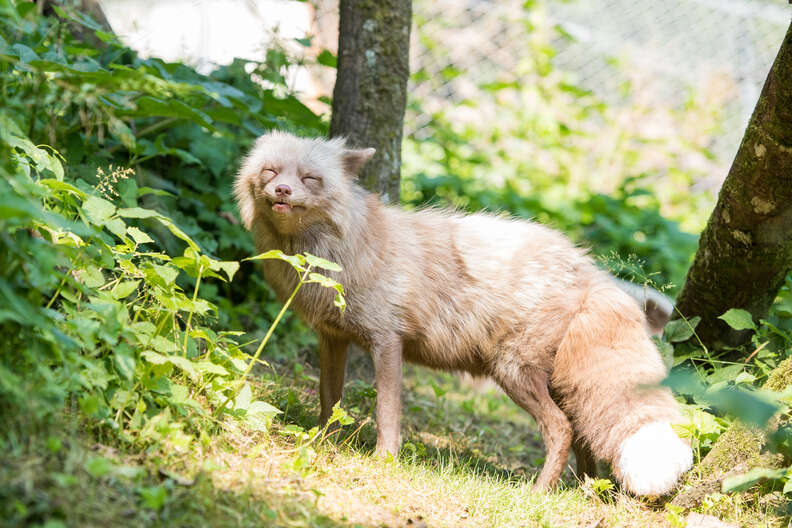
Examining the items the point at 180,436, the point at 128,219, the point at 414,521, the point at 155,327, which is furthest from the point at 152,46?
the point at 414,521

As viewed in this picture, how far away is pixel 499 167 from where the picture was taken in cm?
912

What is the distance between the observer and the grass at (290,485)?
7.33 feet

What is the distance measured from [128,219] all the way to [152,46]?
8.56 ft

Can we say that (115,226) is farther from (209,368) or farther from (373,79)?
(373,79)

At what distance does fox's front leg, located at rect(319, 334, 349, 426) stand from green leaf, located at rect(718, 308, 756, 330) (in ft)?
7.03

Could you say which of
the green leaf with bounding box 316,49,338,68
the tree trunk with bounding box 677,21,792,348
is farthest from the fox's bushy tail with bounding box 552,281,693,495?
the green leaf with bounding box 316,49,338,68

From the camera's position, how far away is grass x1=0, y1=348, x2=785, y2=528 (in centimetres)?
223

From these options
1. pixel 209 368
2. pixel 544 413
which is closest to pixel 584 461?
pixel 544 413

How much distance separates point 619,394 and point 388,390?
3.97ft

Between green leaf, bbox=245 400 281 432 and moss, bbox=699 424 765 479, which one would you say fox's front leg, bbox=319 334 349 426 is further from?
moss, bbox=699 424 765 479

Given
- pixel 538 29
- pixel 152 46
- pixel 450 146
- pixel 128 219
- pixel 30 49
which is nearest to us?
pixel 30 49

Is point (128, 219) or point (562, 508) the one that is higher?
point (128, 219)

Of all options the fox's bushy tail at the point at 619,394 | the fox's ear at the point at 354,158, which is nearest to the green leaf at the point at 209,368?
the fox's ear at the point at 354,158

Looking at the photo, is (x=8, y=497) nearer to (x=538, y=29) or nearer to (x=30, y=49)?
(x=30, y=49)
